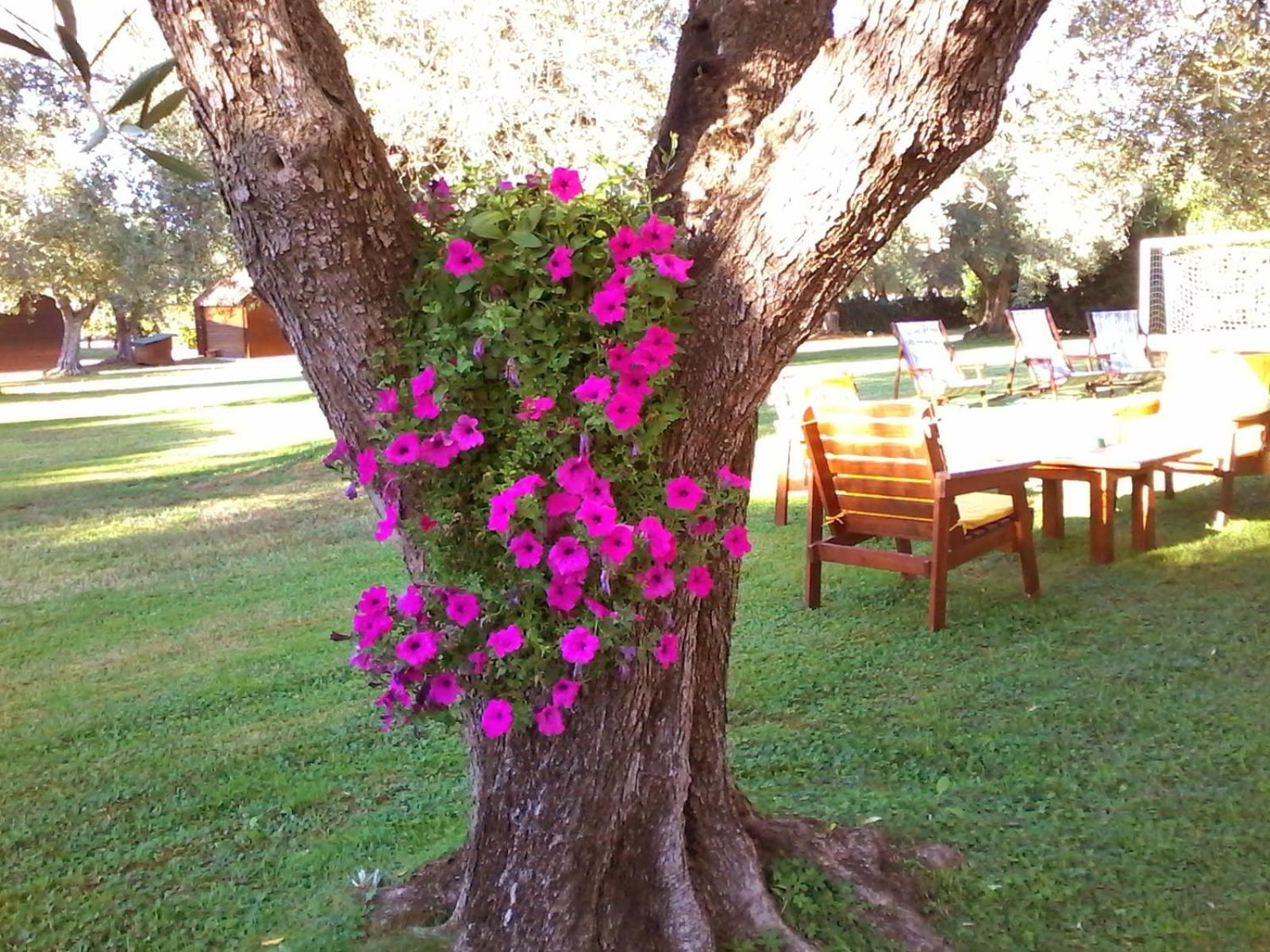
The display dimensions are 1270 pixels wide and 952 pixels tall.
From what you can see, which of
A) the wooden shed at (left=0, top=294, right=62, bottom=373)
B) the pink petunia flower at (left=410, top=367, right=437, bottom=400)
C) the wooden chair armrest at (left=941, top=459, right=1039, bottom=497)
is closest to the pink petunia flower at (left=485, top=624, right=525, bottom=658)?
the pink petunia flower at (left=410, top=367, right=437, bottom=400)

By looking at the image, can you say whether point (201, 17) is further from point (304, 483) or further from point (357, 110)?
point (304, 483)

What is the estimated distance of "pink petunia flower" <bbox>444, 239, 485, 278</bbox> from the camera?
2.00 m

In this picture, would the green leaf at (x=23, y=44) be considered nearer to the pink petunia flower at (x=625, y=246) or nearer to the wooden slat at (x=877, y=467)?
the pink petunia flower at (x=625, y=246)

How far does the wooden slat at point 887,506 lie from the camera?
514 centimetres

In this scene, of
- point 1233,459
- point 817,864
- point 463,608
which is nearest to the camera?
point 463,608

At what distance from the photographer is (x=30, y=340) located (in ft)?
143

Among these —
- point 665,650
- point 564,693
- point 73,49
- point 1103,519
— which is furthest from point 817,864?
point 1103,519

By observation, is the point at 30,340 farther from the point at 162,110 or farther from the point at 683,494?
the point at 683,494

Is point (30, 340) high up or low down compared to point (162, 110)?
up

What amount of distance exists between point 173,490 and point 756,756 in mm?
8768

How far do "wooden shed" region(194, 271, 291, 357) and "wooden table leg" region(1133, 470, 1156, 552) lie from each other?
4164cm

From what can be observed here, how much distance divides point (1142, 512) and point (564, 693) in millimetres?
4867

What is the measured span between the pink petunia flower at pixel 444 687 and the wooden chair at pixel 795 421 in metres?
5.27

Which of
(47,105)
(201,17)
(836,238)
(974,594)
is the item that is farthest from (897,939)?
(47,105)
